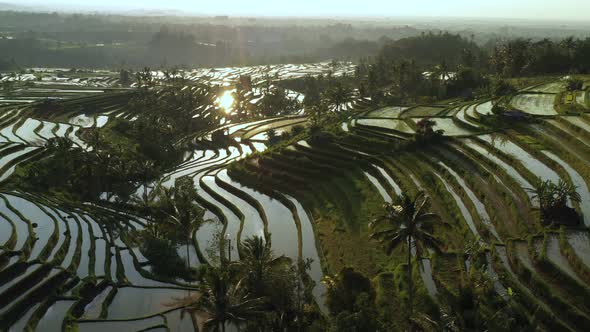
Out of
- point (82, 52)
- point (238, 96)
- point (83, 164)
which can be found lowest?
point (83, 164)

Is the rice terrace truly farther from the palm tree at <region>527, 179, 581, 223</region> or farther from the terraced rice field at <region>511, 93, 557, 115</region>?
the terraced rice field at <region>511, 93, 557, 115</region>

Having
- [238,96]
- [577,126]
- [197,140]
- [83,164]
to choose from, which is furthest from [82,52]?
[577,126]

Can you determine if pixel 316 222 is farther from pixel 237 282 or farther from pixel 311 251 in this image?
pixel 237 282

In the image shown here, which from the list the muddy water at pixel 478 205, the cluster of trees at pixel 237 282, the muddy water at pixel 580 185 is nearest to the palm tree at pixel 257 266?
the cluster of trees at pixel 237 282

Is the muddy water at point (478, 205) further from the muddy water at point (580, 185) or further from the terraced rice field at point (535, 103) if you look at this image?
the terraced rice field at point (535, 103)

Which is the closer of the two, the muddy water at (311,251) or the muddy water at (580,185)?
the muddy water at (311,251)

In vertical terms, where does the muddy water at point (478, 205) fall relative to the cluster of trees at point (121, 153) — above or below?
below

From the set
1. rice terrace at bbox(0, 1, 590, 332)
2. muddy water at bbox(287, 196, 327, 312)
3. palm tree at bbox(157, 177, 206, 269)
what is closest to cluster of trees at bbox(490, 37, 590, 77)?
rice terrace at bbox(0, 1, 590, 332)

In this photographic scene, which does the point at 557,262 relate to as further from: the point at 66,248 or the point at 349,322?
the point at 66,248

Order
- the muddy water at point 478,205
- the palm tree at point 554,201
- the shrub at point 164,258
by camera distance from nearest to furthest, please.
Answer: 1. the palm tree at point 554,201
2. the muddy water at point 478,205
3. the shrub at point 164,258
